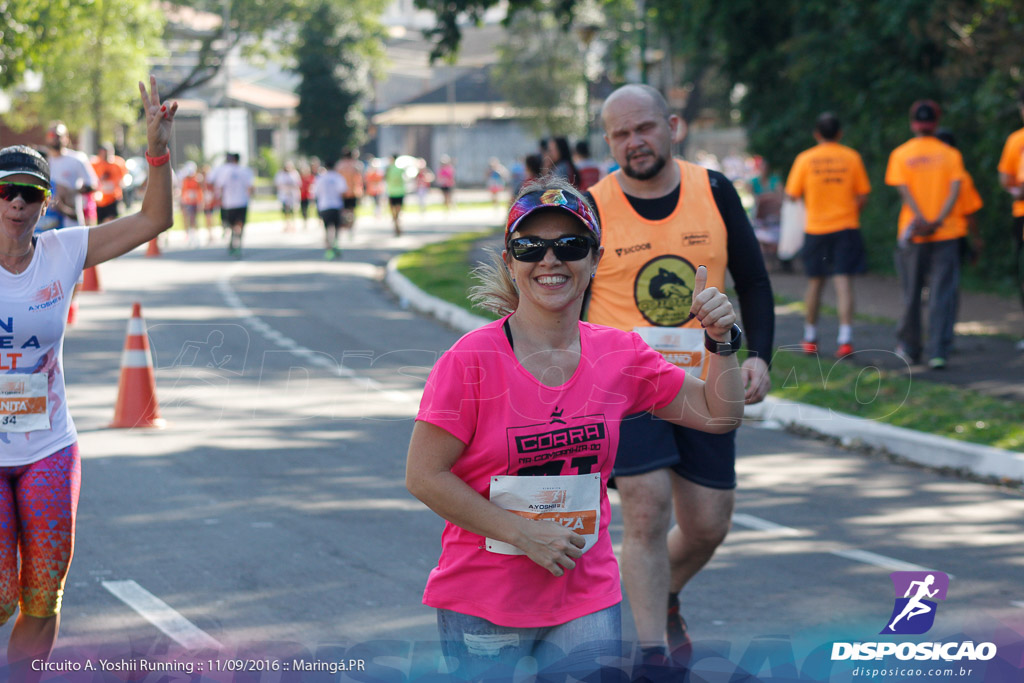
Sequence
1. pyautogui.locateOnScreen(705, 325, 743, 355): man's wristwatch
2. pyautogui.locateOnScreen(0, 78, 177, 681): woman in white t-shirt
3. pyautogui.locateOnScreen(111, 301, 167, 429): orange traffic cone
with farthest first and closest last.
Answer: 1. pyautogui.locateOnScreen(111, 301, 167, 429): orange traffic cone
2. pyautogui.locateOnScreen(0, 78, 177, 681): woman in white t-shirt
3. pyautogui.locateOnScreen(705, 325, 743, 355): man's wristwatch

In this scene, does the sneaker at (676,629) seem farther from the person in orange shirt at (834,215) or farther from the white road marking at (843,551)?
the person in orange shirt at (834,215)

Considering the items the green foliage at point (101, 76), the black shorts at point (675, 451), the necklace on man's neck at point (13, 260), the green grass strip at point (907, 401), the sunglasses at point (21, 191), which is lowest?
the green grass strip at point (907, 401)

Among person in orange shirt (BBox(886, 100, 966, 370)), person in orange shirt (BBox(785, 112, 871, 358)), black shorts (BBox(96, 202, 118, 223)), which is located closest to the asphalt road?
person in orange shirt (BBox(886, 100, 966, 370))

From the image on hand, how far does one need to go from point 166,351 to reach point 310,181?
2626cm

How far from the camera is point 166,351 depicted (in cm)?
1249

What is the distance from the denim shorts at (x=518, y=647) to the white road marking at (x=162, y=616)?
2.03 metres

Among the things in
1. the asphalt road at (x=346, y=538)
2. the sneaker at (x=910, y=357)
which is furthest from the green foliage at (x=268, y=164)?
the sneaker at (x=910, y=357)

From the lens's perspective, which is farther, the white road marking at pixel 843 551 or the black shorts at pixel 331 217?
the black shorts at pixel 331 217

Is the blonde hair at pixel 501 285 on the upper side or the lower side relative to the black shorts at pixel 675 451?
upper

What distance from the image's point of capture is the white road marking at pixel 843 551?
606cm

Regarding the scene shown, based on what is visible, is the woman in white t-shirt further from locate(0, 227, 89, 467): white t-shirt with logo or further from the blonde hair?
the blonde hair

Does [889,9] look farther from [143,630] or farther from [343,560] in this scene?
[143,630]

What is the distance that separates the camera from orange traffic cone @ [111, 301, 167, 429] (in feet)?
30.2

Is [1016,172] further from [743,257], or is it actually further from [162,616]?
[162,616]
